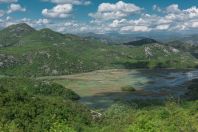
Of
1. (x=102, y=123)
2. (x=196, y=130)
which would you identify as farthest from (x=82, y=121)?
(x=196, y=130)

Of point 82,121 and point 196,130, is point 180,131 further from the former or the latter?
point 82,121

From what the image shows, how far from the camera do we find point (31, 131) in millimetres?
159875

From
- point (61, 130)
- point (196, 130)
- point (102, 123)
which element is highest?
point (61, 130)

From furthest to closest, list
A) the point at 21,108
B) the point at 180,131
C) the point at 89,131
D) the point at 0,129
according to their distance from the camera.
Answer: the point at 21,108 < the point at 89,131 < the point at 180,131 < the point at 0,129

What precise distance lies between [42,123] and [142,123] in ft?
336

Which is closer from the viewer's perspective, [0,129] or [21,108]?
[0,129]

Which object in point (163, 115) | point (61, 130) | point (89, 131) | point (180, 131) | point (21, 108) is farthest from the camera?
point (21, 108)

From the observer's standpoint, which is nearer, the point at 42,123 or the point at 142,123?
the point at 142,123

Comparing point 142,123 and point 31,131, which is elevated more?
point 142,123

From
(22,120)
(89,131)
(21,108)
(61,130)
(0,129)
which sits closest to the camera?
(61,130)

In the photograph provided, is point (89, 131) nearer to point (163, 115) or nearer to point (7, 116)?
point (163, 115)

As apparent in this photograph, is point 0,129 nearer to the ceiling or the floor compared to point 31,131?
nearer to the ceiling

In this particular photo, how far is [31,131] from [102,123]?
4552cm

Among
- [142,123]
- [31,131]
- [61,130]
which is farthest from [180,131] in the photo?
[31,131]
